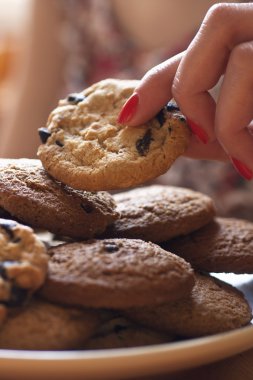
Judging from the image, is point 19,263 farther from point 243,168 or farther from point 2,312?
point 243,168

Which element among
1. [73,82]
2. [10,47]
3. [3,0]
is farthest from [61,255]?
[3,0]

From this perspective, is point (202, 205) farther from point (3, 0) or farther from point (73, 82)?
point (3, 0)

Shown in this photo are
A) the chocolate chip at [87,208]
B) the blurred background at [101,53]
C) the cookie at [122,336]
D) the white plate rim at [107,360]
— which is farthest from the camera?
the blurred background at [101,53]

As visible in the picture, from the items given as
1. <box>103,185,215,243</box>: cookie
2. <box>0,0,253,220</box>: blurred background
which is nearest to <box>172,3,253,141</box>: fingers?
<box>103,185,215,243</box>: cookie

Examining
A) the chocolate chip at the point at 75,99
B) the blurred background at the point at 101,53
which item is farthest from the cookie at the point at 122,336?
the blurred background at the point at 101,53

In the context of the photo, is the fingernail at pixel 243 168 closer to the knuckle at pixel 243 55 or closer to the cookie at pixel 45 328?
the knuckle at pixel 243 55

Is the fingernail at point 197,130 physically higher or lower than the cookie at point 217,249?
higher
